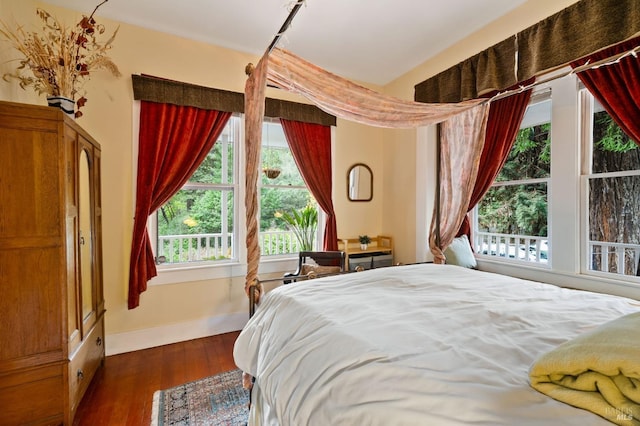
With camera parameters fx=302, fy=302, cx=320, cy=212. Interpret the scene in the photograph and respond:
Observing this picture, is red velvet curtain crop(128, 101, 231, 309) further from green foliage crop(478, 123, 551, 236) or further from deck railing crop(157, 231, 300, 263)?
green foliage crop(478, 123, 551, 236)

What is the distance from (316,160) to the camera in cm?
358

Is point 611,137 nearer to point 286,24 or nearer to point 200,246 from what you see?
point 286,24

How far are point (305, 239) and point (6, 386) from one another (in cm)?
256

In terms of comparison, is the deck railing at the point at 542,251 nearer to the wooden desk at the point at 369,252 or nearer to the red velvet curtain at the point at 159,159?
the wooden desk at the point at 369,252

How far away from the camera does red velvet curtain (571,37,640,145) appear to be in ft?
6.20

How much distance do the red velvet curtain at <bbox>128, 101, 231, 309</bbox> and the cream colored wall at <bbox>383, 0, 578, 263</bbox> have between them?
2.23 meters

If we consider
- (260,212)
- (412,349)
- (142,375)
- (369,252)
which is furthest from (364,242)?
(412,349)

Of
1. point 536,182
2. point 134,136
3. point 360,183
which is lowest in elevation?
point 536,182

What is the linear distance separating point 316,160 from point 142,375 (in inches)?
103

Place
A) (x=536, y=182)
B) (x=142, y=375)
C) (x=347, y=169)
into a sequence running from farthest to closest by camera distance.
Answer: (x=347, y=169), (x=536, y=182), (x=142, y=375)

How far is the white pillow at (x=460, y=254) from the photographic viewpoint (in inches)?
118

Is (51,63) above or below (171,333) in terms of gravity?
above

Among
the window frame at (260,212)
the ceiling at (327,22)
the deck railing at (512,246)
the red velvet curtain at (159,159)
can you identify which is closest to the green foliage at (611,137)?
the deck railing at (512,246)

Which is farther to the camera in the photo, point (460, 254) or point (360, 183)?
point (360, 183)
